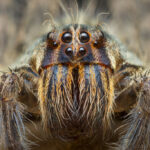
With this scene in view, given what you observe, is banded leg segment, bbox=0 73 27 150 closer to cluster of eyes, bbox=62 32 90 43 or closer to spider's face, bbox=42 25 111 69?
spider's face, bbox=42 25 111 69

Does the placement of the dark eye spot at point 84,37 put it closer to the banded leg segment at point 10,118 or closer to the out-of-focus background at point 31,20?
the banded leg segment at point 10,118

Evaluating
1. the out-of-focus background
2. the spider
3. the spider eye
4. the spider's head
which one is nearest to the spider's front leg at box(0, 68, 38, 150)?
the spider

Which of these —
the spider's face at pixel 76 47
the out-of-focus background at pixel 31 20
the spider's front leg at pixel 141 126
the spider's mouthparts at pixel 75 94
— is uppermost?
the out-of-focus background at pixel 31 20

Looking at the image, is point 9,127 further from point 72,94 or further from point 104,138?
point 104,138

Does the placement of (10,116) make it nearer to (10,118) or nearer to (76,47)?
(10,118)

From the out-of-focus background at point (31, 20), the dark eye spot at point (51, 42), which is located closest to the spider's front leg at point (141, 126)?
the dark eye spot at point (51, 42)

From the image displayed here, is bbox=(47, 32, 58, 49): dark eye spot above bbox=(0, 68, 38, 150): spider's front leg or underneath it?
above

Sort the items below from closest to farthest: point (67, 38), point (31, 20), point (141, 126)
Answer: point (141, 126), point (67, 38), point (31, 20)

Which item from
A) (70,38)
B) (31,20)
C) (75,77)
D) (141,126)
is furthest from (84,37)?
(31,20)

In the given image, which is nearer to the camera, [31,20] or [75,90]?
[75,90]
